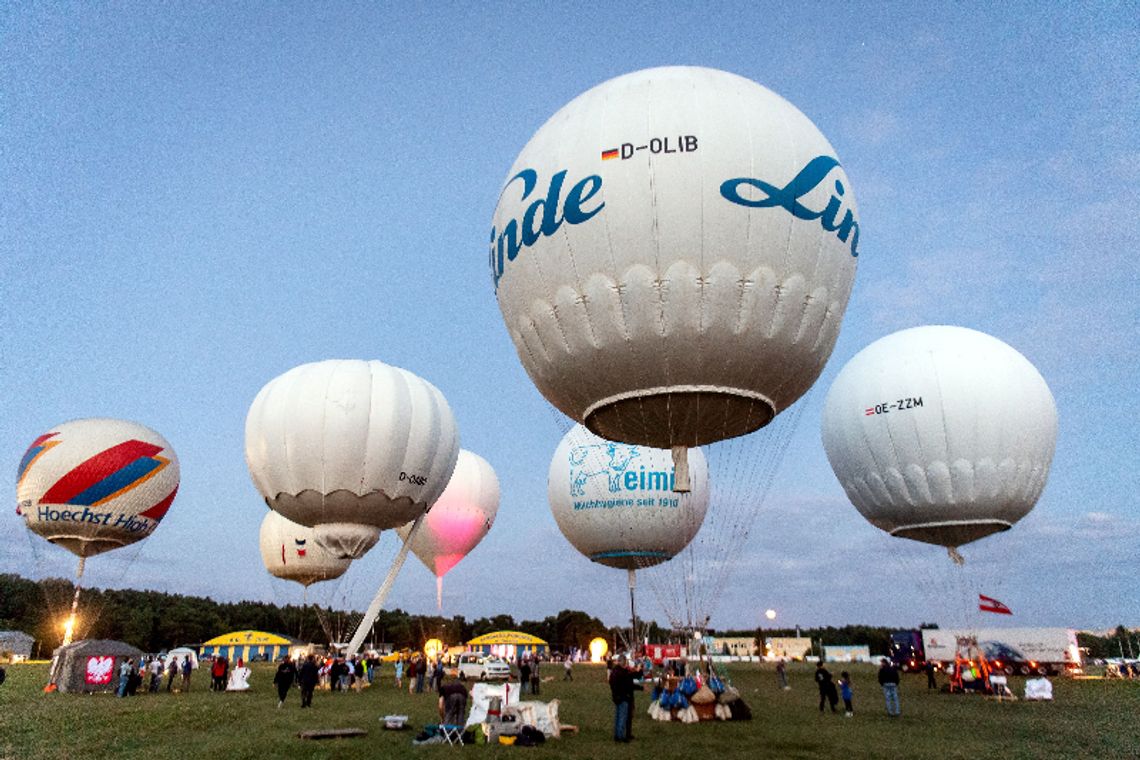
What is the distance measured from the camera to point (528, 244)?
37.3 feet

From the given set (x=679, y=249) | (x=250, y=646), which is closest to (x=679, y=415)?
(x=679, y=249)

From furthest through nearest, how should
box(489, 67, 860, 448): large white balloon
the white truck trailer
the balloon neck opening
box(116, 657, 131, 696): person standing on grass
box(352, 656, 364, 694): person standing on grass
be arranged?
the white truck trailer < box(352, 656, 364, 694): person standing on grass < box(116, 657, 131, 696): person standing on grass < the balloon neck opening < box(489, 67, 860, 448): large white balloon

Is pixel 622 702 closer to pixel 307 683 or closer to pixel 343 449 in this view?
pixel 307 683

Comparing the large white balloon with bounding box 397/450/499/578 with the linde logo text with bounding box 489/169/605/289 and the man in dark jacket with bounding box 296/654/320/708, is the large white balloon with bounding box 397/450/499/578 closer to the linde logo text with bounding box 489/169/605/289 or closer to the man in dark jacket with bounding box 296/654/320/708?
the man in dark jacket with bounding box 296/654/320/708

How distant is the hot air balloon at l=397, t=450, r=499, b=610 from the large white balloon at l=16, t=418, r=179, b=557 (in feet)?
40.0

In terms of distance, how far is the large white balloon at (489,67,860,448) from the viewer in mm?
10344

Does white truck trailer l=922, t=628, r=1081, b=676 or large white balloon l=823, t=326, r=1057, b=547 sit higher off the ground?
large white balloon l=823, t=326, r=1057, b=547

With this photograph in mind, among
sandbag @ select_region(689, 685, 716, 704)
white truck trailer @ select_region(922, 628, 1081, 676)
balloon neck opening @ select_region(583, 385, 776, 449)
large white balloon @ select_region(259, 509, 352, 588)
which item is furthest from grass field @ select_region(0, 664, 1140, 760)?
large white balloon @ select_region(259, 509, 352, 588)

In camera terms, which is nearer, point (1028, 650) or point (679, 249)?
point (679, 249)

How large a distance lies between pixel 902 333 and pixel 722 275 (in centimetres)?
1672

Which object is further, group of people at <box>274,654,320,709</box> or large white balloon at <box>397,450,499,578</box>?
large white balloon at <box>397,450,499,578</box>

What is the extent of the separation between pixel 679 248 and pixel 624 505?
20296 mm

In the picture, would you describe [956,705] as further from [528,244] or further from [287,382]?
[287,382]

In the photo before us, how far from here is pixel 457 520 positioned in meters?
37.1
